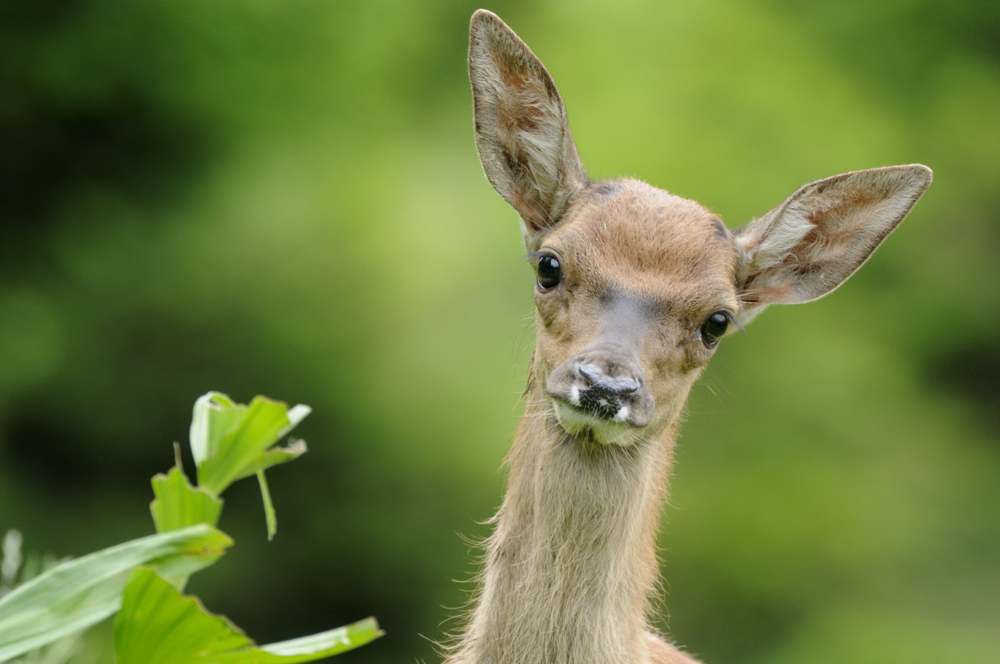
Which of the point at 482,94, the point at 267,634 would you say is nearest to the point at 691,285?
the point at 482,94

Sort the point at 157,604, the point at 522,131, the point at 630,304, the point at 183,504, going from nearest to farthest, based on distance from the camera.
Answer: the point at 157,604
the point at 183,504
the point at 630,304
the point at 522,131

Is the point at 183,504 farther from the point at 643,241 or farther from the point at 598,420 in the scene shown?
the point at 643,241

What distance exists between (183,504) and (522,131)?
2566 mm

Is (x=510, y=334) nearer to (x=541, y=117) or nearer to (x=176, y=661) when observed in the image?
(x=541, y=117)

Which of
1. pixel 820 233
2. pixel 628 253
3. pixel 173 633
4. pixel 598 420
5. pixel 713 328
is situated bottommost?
pixel 598 420

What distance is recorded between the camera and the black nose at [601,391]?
247cm

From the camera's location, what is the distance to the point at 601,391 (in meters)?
2.47

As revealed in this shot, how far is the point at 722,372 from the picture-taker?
242 inches

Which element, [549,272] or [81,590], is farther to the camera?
[549,272]

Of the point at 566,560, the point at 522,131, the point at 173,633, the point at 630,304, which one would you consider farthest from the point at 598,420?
the point at 173,633

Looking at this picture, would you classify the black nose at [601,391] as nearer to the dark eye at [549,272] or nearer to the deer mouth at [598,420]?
the deer mouth at [598,420]

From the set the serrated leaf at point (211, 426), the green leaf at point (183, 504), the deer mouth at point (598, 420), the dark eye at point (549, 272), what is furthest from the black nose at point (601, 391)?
the green leaf at point (183, 504)

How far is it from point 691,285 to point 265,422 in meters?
2.16

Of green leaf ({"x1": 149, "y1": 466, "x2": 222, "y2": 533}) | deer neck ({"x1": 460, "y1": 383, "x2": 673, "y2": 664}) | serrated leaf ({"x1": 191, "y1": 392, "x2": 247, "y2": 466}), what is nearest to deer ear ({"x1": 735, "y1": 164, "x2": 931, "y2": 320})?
deer neck ({"x1": 460, "y1": 383, "x2": 673, "y2": 664})
